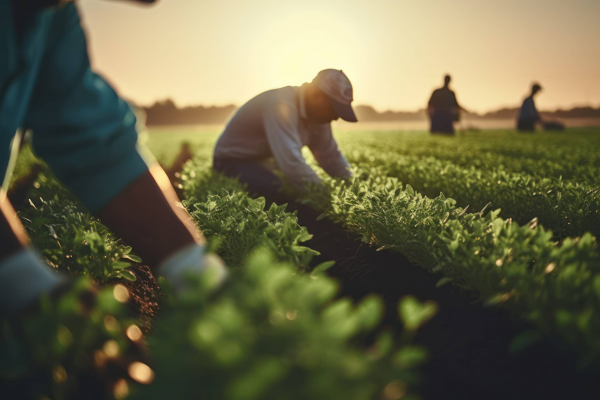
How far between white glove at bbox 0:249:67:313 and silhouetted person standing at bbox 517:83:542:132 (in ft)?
67.1

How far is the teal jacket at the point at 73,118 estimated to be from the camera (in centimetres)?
89

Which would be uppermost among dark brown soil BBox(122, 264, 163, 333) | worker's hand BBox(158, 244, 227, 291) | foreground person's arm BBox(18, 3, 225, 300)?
foreground person's arm BBox(18, 3, 225, 300)

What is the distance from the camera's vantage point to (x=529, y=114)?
1816 cm

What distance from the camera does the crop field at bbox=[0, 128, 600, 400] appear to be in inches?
26.6

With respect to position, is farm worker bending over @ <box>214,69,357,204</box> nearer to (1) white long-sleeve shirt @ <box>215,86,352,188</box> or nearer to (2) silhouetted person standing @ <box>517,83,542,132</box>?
(1) white long-sleeve shirt @ <box>215,86,352,188</box>

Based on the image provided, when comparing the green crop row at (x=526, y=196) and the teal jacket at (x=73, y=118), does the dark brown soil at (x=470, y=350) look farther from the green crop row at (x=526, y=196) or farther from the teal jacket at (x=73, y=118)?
the green crop row at (x=526, y=196)

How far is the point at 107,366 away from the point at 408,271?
1.94 meters

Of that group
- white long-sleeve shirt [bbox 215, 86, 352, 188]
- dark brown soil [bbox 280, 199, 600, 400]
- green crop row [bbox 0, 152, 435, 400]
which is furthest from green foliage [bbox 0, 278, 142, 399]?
white long-sleeve shirt [bbox 215, 86, 352, 188]

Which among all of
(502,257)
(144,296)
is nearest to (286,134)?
(144,296)

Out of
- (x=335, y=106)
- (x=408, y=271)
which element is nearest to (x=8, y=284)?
(x=408, y=271)

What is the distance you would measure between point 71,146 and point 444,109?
1725 cm

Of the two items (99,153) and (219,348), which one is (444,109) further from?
(219,348)

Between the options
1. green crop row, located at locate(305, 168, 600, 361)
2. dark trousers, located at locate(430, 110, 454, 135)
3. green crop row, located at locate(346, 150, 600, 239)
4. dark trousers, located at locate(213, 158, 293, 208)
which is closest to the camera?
green crop row, located at locate(305, 168, 600, 361)

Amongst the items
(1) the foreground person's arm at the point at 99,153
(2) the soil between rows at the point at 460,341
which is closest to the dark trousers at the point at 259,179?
(2) the soil between rows at the point at 460,341
